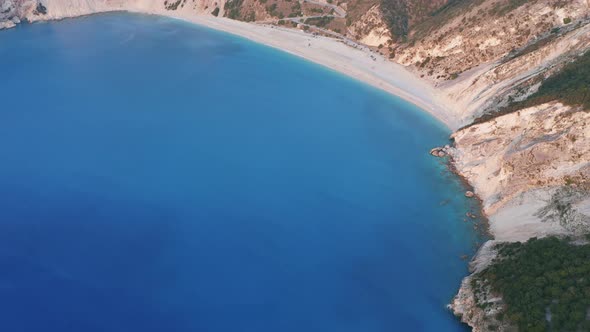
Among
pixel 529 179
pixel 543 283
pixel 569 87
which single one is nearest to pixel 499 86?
pixel 569 87

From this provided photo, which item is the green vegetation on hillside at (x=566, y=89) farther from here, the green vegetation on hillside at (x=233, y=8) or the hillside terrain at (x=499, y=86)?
the green vegetation on hillside at (x=233, y=8)

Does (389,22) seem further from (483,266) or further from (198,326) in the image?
(198,326)

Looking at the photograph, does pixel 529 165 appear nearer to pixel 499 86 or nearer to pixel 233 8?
pixel 499 86

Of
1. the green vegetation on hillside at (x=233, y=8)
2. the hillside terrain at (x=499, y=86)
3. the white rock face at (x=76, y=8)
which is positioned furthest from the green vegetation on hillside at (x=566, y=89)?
the white rock face at (x=76, y=8)

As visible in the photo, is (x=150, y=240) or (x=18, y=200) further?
(x=18, y=200)

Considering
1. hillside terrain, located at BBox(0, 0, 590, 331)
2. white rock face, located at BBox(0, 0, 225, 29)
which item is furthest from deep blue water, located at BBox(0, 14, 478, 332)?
white rock face, located at BBox(0, 0, 225, 29)

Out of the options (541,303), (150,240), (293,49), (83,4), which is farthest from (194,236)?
(83,4)
